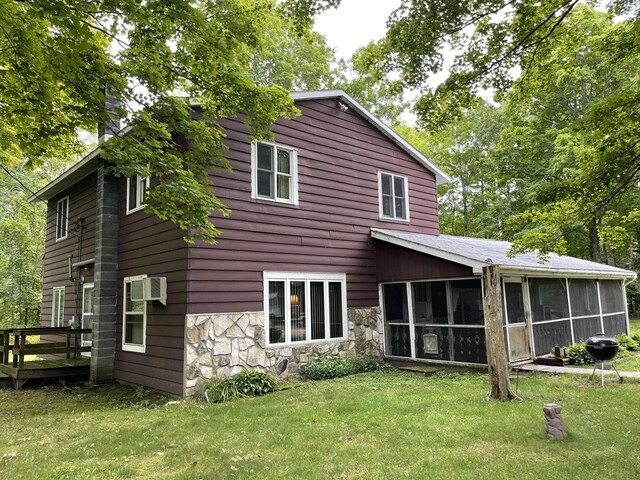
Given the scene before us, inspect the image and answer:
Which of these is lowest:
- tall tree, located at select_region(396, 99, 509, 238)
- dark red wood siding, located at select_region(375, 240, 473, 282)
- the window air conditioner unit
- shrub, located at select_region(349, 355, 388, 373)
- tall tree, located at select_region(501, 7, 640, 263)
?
shrub, located at select_region(349, 355, 388, 373)

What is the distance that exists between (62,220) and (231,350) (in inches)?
355

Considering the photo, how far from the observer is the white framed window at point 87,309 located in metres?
11.6

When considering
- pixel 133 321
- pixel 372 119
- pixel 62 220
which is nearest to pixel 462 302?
pixel 372 119

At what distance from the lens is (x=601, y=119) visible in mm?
5426

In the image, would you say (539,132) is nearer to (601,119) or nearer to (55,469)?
(601,119)

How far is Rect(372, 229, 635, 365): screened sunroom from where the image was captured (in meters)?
9.64

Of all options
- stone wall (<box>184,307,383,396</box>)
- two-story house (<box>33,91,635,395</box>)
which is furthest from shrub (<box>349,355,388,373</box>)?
stone wall (<box>184,307,383,396</box>)

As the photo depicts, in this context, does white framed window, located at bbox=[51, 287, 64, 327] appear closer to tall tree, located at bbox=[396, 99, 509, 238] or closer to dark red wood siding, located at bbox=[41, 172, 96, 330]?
dark red wood siding, located at bbox=[41, 172, 96, 330]

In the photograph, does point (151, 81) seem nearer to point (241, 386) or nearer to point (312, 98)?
point (312, 98)

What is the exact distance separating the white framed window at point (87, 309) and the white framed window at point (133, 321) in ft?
7.34

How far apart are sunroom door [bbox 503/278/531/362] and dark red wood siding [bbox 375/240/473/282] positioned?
4.61 ft

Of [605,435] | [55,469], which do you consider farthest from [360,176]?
[55,469]

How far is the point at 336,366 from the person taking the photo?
30.9 feet

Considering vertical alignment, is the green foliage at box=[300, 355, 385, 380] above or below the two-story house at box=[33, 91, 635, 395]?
below
